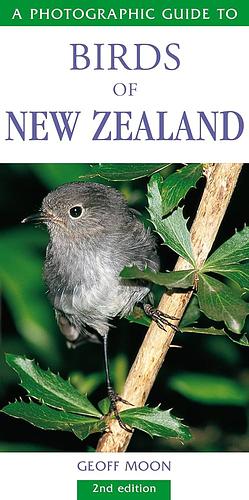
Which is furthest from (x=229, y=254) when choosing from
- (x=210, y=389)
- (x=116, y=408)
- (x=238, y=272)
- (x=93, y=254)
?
(x=210, y=389)

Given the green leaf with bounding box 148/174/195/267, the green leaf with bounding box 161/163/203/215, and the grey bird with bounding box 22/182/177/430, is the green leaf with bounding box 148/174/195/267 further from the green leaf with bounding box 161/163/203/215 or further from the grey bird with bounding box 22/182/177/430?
the grey bird with bounding box 22/182/177/430

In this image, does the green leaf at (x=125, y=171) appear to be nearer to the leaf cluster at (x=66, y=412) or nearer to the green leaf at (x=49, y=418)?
the leaf cluster at (x=66, y=412)

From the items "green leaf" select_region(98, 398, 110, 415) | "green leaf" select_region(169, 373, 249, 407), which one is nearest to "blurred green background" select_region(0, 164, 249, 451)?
"green leaf" select_region(169, 373, 249, 407)

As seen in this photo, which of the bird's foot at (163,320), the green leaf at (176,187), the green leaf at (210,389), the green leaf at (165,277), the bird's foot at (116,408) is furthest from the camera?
the green leaf at (210,389)

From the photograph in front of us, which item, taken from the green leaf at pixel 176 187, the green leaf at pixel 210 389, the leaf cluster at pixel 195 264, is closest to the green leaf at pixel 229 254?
the leaf cluster at pixel 195 264

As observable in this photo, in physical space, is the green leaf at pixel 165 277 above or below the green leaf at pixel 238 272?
below

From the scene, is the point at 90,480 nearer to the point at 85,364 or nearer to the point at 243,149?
the point at 85,364
